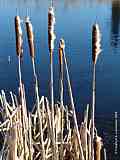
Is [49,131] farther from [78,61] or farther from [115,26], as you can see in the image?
[115,26]

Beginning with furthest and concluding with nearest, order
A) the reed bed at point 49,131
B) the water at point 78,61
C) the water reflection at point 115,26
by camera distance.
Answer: the water reflection at point 115,26 → the water at point 78,61 → the reed bed at point 49,131

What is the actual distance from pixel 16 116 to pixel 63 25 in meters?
22.7

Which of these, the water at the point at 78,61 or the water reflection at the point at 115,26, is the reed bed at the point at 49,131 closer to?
the water at the point at 78,61

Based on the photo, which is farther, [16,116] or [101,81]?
[101,81]

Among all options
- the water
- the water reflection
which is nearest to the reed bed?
the water

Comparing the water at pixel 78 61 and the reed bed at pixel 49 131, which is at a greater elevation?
the reed bed at pixel 49 131

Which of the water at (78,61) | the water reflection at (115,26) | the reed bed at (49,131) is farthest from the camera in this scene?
the water reflection at (115,26)

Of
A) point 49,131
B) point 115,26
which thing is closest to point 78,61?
point 115,26

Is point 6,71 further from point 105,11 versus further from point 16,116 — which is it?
point 105,11

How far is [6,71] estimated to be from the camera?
60.2 ft

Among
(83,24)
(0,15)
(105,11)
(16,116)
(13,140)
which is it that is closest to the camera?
(13,140)

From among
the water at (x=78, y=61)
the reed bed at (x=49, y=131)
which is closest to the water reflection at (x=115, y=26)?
the water at (x=78, y=61)

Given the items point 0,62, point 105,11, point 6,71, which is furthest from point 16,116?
point 105,11

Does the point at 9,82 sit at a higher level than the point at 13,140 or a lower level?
lower
